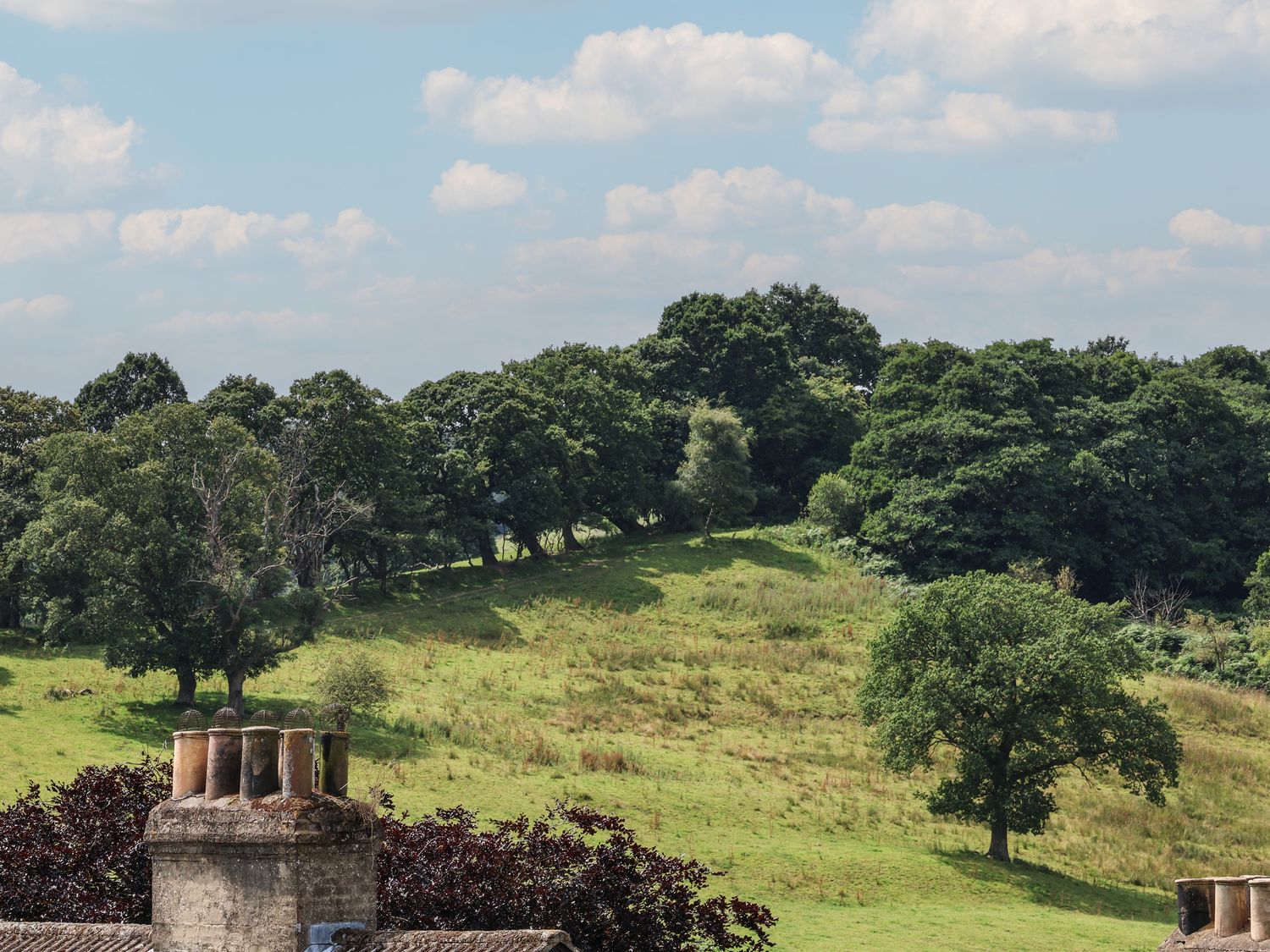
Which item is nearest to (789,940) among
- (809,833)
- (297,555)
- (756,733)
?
(809,833)

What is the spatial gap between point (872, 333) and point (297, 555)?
194 ft

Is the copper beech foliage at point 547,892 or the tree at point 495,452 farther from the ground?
the tree at point 495,452

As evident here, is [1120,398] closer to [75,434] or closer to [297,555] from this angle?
[297,555]

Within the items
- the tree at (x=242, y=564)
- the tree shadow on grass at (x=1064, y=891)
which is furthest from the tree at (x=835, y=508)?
the tree shadow on grass at (x=1064, y=891)

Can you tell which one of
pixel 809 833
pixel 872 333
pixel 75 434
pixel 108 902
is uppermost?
pixel 872 333

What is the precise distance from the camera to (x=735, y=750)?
5862 centimetres

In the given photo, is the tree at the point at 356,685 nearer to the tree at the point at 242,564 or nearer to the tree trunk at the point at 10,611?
the tree at the point at 242,564

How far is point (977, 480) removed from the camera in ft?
299

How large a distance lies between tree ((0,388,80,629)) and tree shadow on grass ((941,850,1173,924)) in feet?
103

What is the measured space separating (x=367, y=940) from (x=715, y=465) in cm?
8234

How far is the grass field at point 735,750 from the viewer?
44094 millimetres

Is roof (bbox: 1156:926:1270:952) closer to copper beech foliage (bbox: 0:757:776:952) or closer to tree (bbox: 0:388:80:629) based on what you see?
copper beech foliage (bbox: 0:757:776:952)

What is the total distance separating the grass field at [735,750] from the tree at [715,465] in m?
11.7

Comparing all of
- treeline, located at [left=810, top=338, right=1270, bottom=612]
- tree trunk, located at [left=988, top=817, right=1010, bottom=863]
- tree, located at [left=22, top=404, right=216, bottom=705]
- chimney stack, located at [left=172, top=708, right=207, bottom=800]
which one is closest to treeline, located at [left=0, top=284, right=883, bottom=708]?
tree, located at [left=22, top=404, right=216, bottom=705]
